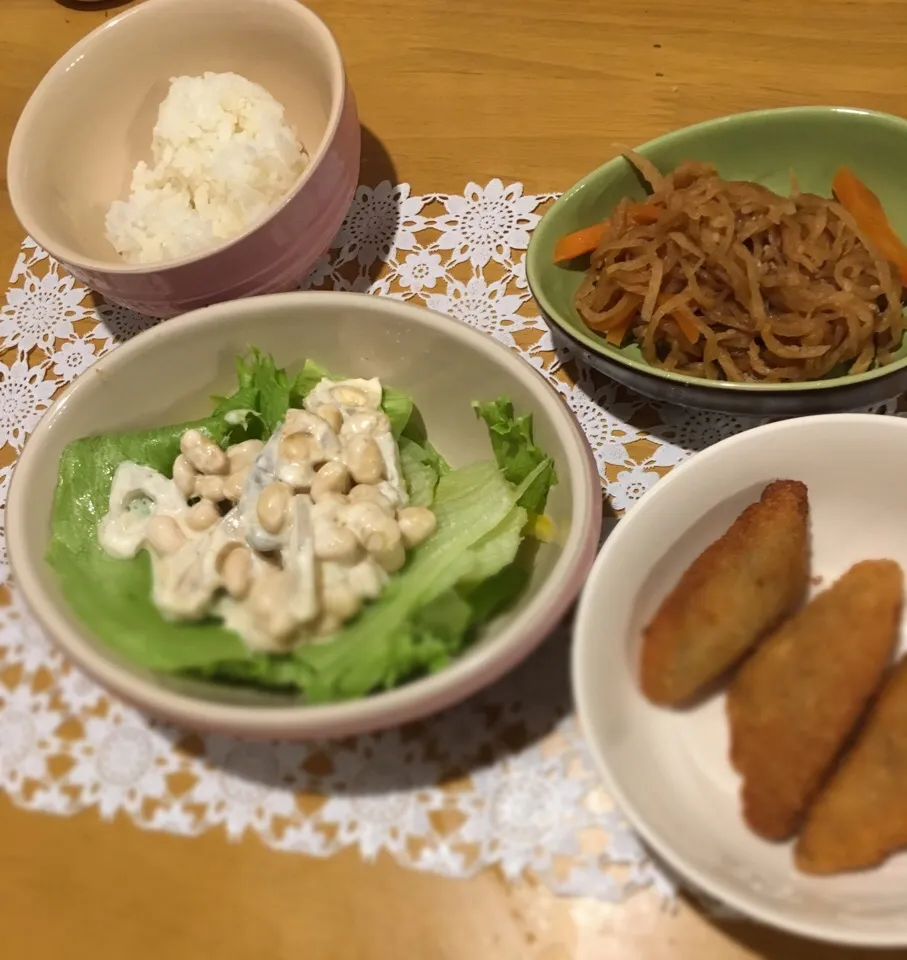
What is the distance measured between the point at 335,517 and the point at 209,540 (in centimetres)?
16

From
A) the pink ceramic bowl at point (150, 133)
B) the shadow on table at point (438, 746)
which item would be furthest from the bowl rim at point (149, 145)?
the shadow on table at point (438, 746)

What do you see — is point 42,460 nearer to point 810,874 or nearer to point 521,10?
point 810,874

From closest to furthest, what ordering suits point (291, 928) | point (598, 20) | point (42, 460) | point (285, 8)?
point (291, 928), point (42, 460), point (285, 8), point (598, 20)

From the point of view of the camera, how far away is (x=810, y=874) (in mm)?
878

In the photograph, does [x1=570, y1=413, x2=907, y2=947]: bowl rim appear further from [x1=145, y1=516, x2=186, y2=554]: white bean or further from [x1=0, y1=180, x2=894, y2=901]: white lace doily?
[x1=145, y1=516, x2=186, y2=554]: white bean

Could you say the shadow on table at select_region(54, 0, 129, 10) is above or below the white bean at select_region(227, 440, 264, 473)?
above

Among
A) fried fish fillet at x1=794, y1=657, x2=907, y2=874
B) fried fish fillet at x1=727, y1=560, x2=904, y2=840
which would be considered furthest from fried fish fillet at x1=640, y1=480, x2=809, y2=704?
fried fish fillet at x1=794, y1=657, x2=907, y2=874

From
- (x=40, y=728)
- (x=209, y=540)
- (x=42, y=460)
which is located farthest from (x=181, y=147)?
(x=40, y=728)

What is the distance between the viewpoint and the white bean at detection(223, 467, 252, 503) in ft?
3.61

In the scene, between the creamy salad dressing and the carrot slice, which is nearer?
the creamy salad dressing

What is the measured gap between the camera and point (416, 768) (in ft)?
3.43

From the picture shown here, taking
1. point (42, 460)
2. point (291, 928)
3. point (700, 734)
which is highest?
point (42, 460)

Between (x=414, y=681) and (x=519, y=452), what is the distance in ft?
1.01

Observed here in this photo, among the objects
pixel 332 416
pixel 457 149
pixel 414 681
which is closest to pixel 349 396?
pixel 332 416
